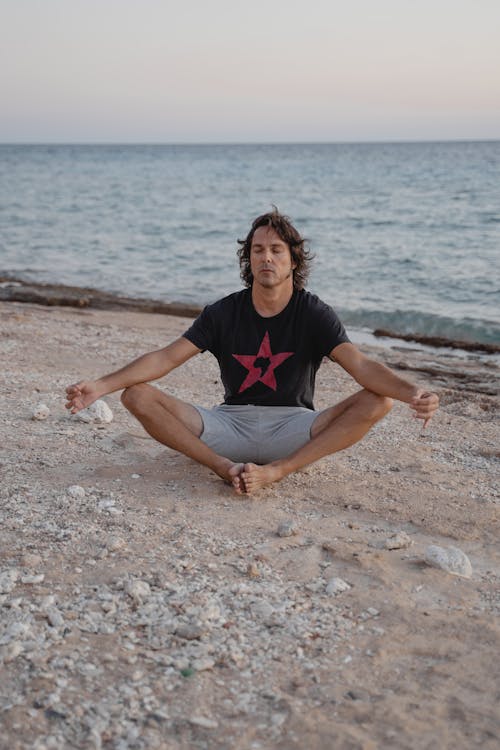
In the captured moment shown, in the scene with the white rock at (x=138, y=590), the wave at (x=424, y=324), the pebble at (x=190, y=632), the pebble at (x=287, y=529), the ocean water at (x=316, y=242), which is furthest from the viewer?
the ocean water at (x=316, y=242)

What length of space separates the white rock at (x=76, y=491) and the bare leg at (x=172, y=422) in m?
0.58

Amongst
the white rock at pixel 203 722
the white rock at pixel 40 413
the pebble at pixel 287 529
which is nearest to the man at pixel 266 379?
the pebble at pixel 287 529

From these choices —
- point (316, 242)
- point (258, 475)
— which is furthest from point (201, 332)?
point (316, 242)

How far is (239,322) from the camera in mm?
5121

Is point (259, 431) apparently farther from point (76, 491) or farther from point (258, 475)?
point (76, 491)

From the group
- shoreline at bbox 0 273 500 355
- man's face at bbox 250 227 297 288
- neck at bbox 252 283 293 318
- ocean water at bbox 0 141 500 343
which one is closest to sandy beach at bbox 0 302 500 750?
neck at bbox 252 283 293 318

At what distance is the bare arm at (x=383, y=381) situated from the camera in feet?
15.1

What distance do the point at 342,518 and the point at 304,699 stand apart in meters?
1.77

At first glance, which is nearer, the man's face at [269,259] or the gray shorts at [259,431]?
the man's face at [269,259]

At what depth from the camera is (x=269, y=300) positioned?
200 inches

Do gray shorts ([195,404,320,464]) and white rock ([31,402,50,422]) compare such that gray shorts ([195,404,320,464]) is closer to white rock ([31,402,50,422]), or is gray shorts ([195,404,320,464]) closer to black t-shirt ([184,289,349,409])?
black t-shirt ([184,289,349,409])

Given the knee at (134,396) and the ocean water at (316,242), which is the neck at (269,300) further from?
the ocean water at (316,242)

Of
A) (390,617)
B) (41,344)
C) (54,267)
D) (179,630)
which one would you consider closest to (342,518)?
(390,617)

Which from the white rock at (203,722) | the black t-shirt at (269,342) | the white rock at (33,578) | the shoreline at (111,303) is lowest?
the shoreline at (111,303)
